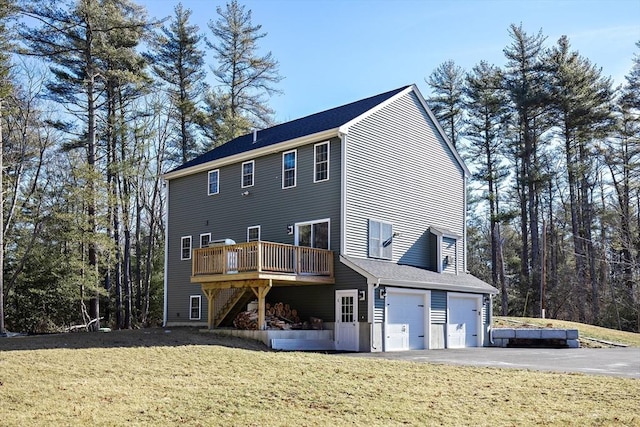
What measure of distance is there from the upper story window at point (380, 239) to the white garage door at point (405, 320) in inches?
61.8

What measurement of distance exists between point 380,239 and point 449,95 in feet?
70.2

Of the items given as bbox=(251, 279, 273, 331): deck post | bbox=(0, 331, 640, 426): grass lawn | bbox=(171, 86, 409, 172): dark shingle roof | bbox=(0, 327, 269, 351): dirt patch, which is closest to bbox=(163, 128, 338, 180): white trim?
bbox=(171, 86, 409, 172): dark shingle roof

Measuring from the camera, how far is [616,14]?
1553cm

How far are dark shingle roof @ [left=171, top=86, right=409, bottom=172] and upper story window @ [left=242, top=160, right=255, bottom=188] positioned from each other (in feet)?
2.06

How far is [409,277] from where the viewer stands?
1978cm

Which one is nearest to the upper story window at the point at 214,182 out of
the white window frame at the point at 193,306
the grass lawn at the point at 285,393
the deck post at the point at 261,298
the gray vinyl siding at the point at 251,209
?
the gray vinyl siding at the point at 251,209

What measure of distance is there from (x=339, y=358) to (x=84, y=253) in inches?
786

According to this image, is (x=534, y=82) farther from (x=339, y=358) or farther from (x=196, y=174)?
(x=339, y=358)

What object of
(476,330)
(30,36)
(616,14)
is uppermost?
(30,36)

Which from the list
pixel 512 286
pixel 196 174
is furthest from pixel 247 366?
pixel 512 286

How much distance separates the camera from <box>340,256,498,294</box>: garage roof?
1852 cm

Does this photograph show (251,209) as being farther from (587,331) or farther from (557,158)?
(557,158)

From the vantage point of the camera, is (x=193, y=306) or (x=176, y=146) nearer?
(x=193, y=306)

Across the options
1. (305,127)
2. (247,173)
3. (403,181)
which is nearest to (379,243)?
(403,181)
